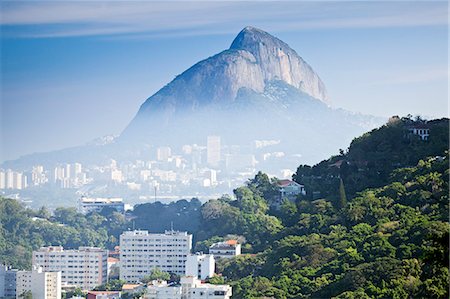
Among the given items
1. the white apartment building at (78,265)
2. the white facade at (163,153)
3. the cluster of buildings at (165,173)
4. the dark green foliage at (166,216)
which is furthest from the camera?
the white facade at (163,153)

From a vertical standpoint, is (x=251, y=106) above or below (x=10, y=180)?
above

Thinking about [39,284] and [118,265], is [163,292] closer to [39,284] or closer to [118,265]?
[39,284]

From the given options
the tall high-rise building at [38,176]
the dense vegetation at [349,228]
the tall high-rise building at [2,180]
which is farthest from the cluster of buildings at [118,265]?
the tall high-rise building at [38,176]

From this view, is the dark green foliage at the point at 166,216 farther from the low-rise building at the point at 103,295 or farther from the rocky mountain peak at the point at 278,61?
the rocky mountain peak at the point at 278,61

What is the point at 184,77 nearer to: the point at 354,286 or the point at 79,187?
the point at 79,187

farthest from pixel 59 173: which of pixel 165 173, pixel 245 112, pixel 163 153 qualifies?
pixel 245 112

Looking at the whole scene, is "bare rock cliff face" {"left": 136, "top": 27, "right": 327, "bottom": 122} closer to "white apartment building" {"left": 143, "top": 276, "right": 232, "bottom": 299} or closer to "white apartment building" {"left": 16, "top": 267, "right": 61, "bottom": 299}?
"white apartment building" {"left": 16, "top": 267, "right": 61, "bottom": 299}

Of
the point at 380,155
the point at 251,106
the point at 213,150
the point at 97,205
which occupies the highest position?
the point at 251,106
